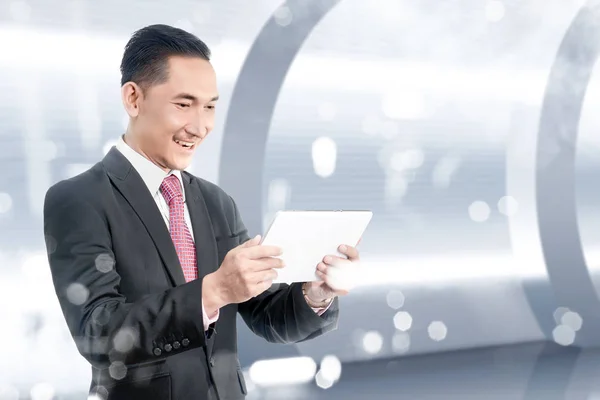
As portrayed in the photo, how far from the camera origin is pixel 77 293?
131cm

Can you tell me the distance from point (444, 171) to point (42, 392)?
9.16 ft

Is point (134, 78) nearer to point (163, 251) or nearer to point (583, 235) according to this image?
point (163, 251)

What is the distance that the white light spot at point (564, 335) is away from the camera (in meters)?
4.85

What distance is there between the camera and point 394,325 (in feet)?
14.8

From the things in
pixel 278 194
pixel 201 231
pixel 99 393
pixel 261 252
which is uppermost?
pixel 278 194

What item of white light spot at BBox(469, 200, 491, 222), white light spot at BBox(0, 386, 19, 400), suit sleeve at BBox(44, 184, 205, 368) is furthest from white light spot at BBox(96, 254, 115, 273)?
white light spot at BBox(469, 200, 491, 222)

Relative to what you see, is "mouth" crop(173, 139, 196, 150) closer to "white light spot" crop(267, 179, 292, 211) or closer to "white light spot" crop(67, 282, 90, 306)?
"white light spot" crop(67, 282, 90, 306)

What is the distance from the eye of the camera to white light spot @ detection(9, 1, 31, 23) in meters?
3.30

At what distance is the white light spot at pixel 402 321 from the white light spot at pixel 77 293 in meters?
3.40

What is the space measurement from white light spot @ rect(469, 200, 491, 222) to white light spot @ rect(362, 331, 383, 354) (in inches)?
43.6

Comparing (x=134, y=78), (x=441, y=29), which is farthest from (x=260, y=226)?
(x=134, y=78)

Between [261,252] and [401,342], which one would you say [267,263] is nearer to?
[261,252]

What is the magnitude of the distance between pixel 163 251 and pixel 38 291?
2.17m

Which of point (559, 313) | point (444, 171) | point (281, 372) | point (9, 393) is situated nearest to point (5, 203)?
point (9, 393)
